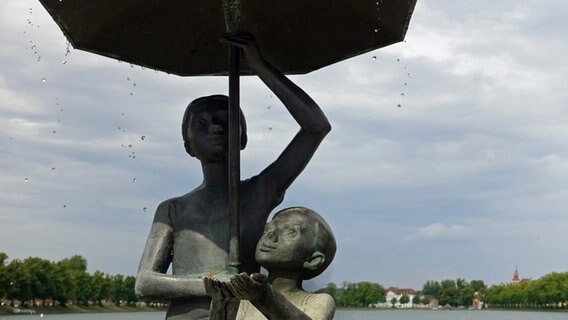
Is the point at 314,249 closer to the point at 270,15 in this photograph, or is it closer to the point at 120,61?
the point at 270,15

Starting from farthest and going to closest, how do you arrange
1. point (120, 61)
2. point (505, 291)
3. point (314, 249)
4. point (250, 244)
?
point (505, 291), point (120, 61), point (250, 244), point (314, 249)

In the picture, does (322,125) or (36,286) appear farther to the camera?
(36,286)

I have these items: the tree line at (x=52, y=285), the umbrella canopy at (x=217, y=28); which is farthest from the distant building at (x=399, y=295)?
the umbrella canopy at (x=217, y=28)

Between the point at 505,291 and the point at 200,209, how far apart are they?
532ft

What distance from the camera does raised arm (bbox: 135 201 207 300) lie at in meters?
5.40

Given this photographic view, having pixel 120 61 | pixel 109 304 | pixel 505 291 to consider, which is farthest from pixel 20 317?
pixel 505 291

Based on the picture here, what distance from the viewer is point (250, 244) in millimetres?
5723

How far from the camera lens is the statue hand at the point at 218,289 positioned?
15.2 ft

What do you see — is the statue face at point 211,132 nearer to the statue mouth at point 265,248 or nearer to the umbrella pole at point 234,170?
the umbrella pole at point 234,170

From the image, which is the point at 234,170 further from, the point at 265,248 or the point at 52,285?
the point at 52,285

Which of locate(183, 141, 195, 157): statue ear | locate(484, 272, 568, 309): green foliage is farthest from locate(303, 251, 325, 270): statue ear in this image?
locate(484, 272, 568, 309): green foliage

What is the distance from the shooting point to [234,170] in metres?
5.17

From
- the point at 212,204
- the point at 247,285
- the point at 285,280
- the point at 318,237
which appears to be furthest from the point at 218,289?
the point at 212,204

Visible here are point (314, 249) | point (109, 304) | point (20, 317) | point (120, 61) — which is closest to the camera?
point (314, 249)
